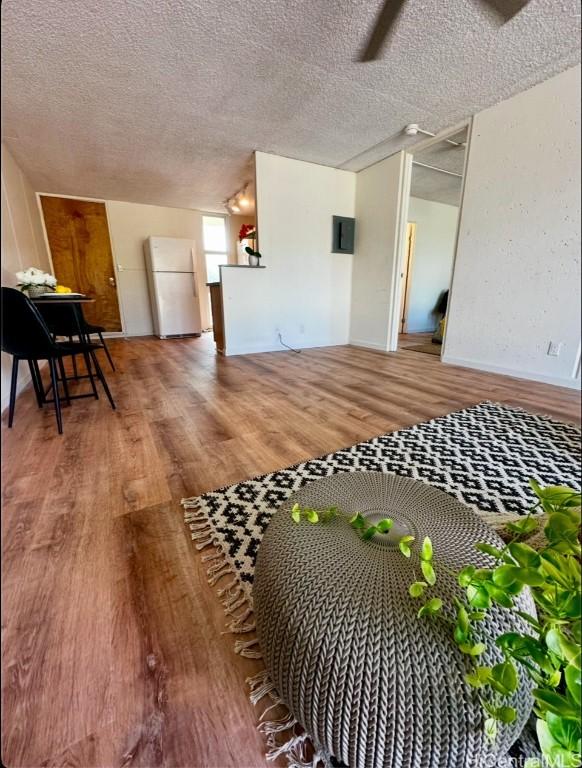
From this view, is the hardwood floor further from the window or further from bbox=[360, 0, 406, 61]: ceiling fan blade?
the window

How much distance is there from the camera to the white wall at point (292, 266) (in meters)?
3.50

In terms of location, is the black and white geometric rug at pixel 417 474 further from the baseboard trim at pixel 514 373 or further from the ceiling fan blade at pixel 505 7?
the ceiling fan blade at pixel 505 7

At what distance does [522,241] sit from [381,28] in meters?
2.05

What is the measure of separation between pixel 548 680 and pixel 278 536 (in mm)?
412

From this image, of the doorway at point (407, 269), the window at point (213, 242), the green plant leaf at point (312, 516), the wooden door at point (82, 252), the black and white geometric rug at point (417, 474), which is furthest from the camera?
the window at point (213, 242)

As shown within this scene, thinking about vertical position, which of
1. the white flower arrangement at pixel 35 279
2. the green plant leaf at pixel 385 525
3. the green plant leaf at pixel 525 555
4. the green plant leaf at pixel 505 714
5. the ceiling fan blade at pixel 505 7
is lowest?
the green plant leaf at pixel 505 714

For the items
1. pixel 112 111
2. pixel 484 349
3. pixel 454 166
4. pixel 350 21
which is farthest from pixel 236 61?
pixel 484 349

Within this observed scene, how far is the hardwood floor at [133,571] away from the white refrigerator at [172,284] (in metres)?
3.42

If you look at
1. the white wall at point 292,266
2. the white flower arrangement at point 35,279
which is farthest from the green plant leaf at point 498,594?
the white wall at point 292,266

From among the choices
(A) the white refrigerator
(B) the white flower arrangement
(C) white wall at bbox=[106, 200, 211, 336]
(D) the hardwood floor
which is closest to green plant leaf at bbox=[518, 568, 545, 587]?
(D) the hardwood floor

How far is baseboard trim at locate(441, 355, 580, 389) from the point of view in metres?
0.48

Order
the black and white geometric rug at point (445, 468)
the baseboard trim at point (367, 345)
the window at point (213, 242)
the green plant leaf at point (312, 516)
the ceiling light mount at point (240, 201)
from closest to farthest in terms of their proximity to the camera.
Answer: the green plant leaf at point (312, 516)
the black and white geometric rug at point (445, 468)
the baseboard trim at point (367, 345)
the ceiling light mount at point (240, 201)
the window at point (213, 242)

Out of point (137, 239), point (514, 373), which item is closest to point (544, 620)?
point (514, 373)

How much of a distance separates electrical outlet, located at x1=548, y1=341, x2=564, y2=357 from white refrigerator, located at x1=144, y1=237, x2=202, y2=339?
536 centimetres
